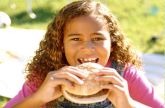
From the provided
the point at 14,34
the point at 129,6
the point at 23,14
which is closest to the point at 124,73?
the point at 14,34

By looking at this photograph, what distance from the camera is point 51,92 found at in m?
1.90

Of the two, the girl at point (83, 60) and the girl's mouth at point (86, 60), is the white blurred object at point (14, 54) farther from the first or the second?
the girl's mouth at point (86, 60)

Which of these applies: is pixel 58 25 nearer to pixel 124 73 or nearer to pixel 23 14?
pixel 124 73

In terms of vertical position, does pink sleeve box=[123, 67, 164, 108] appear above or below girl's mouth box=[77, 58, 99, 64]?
below

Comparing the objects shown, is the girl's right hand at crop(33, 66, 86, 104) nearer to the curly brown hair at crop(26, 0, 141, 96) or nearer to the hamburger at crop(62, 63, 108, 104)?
the hamburger at crop(62, 63, 108, 104)

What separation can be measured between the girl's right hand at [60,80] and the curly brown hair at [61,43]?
354 mm

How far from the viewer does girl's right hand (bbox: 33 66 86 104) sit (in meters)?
1.79

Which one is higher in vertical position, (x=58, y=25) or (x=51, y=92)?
(x=58, y=25)

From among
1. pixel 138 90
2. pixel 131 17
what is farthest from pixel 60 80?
pixel 131 17

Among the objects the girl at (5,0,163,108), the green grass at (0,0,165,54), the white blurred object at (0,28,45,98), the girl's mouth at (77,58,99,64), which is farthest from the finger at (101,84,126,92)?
the green grass at (0,0,165,54)

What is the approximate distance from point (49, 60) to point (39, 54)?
4.1 inches

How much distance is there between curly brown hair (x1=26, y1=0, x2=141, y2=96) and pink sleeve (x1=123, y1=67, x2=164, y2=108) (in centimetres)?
8

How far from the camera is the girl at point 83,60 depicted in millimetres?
1828

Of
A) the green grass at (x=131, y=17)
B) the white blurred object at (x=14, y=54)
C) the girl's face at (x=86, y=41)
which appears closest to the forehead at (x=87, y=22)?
the girl's face at (x=86, y=41)
